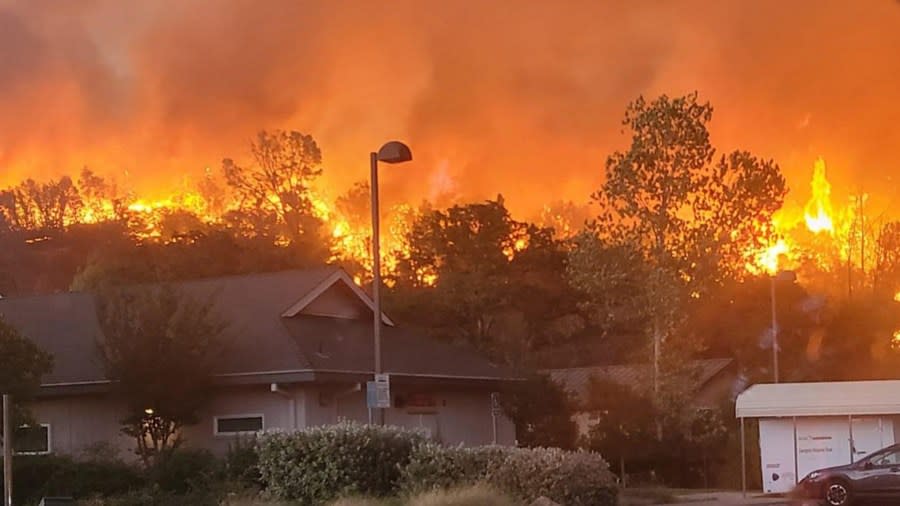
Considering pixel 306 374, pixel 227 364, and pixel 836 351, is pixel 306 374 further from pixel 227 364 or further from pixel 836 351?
pixel 836 351

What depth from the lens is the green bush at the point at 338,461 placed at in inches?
810

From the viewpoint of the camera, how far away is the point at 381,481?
67.9 feet

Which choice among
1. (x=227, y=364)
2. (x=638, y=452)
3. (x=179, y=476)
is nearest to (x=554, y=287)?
(x=638, y=452)

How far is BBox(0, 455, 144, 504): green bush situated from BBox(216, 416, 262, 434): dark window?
3.14 metres

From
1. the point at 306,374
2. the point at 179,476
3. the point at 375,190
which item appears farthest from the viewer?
the point at 306,374

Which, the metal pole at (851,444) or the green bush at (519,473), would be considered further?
the metal pole at (851,444)

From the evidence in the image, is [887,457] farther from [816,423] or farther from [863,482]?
[816,423]

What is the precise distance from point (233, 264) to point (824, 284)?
26391 mm

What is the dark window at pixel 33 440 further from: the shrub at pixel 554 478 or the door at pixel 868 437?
the door at pixel 868 437

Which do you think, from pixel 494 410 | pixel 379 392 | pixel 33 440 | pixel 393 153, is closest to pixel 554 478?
pixel 379 392

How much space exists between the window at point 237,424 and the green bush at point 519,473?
9.27m

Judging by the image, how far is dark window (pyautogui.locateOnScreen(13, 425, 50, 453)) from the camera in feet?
96.7

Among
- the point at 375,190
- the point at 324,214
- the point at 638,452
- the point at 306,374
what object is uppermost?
the point at 324,214

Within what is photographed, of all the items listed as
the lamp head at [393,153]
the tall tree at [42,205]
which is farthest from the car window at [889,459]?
the tall tree at [42,205]
